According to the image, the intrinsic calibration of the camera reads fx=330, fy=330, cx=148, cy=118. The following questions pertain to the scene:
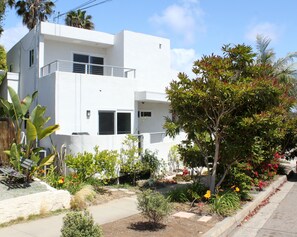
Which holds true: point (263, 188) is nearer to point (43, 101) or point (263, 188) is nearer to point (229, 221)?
point (229, 221)

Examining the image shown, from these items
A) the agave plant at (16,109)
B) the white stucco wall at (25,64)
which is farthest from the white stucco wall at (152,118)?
the agave plant at (16,109)

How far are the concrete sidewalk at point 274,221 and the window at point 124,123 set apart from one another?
8086 mm

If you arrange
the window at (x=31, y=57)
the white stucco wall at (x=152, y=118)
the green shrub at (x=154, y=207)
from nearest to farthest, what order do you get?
the green shrub at (x=154, y=207) → the window at (x=31, y=57) → the white stucco wall at (x=152, y=118)

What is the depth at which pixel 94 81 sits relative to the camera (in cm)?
1532

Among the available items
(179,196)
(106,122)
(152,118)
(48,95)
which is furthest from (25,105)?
(152,118)

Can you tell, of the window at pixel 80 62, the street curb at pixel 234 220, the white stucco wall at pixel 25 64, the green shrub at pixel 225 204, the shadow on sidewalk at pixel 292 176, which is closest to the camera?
the street curb at pixel 234 220

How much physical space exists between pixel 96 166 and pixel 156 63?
462 inches

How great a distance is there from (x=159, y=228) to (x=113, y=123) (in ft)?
32.6

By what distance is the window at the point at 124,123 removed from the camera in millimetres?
16609

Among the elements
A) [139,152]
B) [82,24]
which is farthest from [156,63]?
[82,24]

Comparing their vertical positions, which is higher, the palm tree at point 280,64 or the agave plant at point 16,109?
the palm tree at point 280,64

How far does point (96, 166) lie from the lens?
1010 centimetres

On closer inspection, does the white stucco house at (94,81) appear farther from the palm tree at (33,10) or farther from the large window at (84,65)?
the palm tree at (33,10)

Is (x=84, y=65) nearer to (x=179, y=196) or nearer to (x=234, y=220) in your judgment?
(x=179, y=196)
